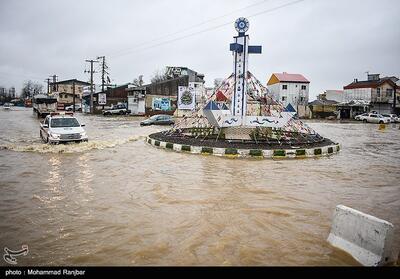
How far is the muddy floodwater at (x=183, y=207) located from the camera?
453 cm

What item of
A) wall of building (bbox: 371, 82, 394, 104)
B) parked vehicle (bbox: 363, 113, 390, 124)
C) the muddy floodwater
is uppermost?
wall of building (bbox: 371, 82, 394, 104)

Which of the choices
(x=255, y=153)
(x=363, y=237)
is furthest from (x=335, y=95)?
(x=363, y=237)

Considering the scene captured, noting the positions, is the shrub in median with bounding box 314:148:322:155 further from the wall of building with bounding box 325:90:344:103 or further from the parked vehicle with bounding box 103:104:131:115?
the wall of building with bounding box 325:90:344:103

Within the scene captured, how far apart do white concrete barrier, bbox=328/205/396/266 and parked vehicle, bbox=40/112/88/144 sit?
516 inches

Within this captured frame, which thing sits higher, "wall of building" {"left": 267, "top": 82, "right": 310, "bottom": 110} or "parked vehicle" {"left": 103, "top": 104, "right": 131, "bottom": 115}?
"wall of building" {"left": 267, "top": 82, "right": 310, "bottom": 110}

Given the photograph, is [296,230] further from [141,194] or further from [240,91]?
[240,91]

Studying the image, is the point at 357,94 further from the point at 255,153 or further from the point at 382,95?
the point at 255,153

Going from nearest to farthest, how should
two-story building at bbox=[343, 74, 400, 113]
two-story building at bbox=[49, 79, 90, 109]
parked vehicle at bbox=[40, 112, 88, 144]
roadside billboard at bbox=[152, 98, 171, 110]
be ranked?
parked vehicle at bbox=[40, 112, 88, 144], roadside billboard at bbox=[152, 98, 171, 110], two-story building at bbox=[343, 74, 400, 113], two-story building at bbox=[49, 79, 90, 109]

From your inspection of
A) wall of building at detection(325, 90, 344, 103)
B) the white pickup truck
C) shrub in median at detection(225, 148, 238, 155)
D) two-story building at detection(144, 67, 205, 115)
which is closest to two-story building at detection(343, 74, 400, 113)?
wall of building at detection(325, 90, 344, 103)

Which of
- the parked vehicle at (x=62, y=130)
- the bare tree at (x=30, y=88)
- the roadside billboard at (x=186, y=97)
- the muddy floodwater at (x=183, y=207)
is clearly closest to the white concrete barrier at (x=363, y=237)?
the muddy floodwater at (x=183, y=207)

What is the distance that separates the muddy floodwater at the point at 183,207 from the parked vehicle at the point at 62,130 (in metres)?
2.61

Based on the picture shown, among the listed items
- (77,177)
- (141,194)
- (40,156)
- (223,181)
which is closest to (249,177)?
(223,181)

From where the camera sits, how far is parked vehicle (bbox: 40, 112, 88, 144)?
47.9 feet
